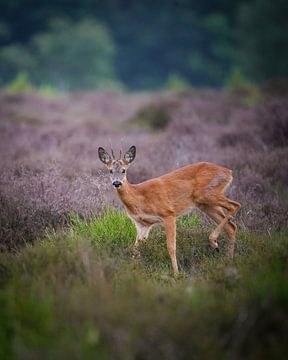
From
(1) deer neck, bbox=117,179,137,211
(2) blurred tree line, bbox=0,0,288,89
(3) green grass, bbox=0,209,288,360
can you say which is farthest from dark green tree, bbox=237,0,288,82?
(3) green grass, bbox=0,209,288,360

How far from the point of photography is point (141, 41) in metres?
69.8

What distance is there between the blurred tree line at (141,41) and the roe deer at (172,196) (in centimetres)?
4769

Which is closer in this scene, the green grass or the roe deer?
the green grass

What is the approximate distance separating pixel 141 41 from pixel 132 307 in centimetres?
6694

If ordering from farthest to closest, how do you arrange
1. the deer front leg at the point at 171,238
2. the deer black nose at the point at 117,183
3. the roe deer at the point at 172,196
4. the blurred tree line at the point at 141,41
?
the blurred tree line at the point at 141,41 → the roe deer at the point at 172,196 → the deer black nose at the point at 117,183 → the deer front leg at the point at 171,238

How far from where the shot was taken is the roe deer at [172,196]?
308 inches

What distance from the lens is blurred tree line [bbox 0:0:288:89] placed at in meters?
57.2

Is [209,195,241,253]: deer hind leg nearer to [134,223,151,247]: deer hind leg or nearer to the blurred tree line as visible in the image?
[134,223,151,247]: deer hind leg

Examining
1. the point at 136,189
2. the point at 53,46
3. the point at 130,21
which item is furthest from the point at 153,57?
the point at 136,189

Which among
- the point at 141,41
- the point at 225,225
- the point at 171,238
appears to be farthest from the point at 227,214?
the point at 141,41

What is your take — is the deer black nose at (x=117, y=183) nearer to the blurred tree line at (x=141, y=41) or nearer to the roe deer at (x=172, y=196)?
the roe deer at (x=172, y=196)

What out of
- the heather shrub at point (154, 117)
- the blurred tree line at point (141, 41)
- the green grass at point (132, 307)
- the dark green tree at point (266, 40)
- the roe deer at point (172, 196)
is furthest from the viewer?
the blurred tree line at point (141, 41)

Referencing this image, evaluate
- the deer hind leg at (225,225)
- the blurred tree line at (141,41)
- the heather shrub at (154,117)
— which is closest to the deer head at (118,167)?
the deer hind leg at (225,225)

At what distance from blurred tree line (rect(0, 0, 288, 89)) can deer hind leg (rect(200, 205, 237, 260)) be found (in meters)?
47.7
